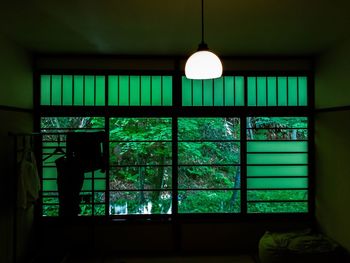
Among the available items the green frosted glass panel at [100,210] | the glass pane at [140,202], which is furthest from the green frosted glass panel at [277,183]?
the green frosted glass panel at [100,210]

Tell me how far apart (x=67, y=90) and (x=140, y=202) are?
1.93 metres

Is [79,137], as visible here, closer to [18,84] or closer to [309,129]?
[18,84]

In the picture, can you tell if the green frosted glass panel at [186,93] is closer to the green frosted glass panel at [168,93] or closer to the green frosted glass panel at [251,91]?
the green frosted glass panel at [168,93]

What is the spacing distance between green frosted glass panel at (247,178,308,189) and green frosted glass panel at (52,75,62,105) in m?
2.98

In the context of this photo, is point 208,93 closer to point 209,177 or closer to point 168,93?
point 168,93

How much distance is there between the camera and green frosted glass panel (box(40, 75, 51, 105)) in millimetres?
4449

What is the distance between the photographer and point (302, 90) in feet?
15.2

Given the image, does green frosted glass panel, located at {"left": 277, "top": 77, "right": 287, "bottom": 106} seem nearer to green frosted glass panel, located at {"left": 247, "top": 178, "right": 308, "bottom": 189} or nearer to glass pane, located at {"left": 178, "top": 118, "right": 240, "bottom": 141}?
glass pane, located at {"left": 178, "top": 118, "right": 240, "bottom": 141}

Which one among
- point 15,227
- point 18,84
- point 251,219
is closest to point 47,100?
point 18,84

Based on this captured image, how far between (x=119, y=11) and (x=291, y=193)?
11.4ft

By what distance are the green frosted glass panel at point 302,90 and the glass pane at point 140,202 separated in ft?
7.78

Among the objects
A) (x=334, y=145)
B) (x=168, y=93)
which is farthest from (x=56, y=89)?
(x=334, y=145)

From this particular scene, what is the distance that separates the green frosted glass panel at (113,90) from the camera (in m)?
4.50

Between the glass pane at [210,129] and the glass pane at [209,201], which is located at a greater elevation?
the glass pane at [210,129]
